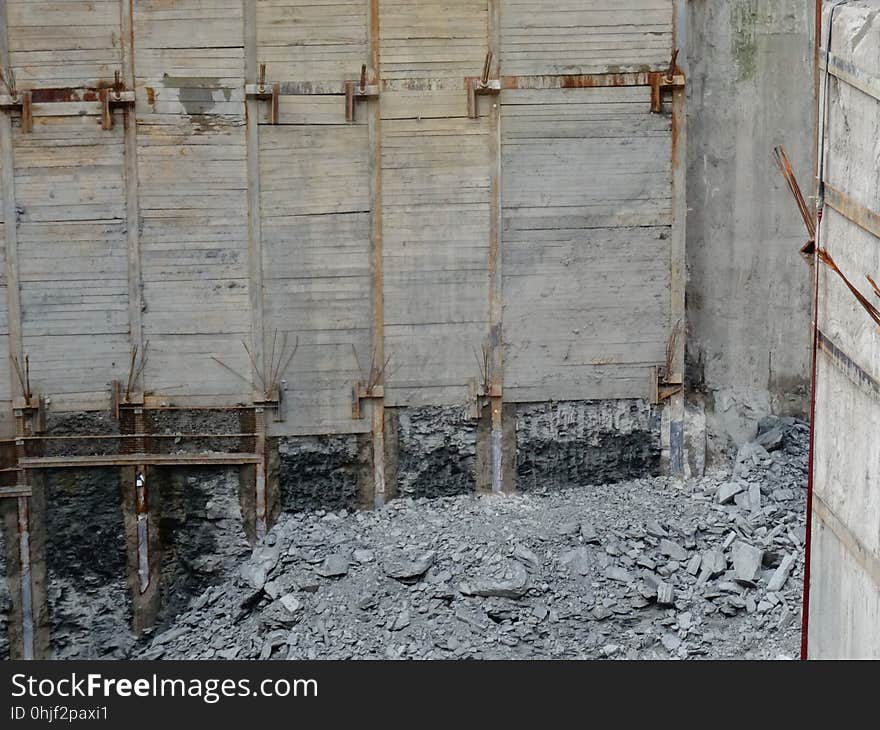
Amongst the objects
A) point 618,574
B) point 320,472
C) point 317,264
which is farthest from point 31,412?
point 618,574

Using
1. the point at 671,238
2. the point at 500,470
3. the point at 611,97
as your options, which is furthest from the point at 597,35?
the point at 500,470

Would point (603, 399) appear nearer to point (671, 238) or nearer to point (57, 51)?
point (671, 238)

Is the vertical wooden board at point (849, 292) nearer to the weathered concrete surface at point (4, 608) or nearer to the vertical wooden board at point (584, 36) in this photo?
the vertical wooden board at point (584, 36)

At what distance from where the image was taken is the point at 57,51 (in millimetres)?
11781

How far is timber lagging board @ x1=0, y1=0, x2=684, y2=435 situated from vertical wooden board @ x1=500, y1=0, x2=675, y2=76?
17 millimetres

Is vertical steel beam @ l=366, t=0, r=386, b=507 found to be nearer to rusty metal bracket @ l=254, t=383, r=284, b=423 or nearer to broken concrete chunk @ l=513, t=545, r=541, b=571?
rusty metal bracket @ l=254, t=383, r=284, b=423

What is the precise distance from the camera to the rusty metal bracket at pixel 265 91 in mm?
11789

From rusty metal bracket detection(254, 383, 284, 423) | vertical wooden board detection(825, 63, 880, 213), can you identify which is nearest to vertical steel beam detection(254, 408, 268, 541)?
rusty metal bracket detection(254, 383, 284, 423)

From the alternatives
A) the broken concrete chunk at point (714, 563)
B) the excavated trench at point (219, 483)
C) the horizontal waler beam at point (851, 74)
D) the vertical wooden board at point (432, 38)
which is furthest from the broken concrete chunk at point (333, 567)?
the horizontal waler beam at point (851, 74)

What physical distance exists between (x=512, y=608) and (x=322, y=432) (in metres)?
2.19

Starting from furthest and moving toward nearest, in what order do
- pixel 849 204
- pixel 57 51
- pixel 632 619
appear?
pixel 57 51
pixel 632 619
pixel 849 204

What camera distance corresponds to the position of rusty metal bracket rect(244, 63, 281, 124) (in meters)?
11.8

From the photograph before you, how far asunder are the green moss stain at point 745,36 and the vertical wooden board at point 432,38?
192 cm

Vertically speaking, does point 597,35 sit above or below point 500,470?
above
